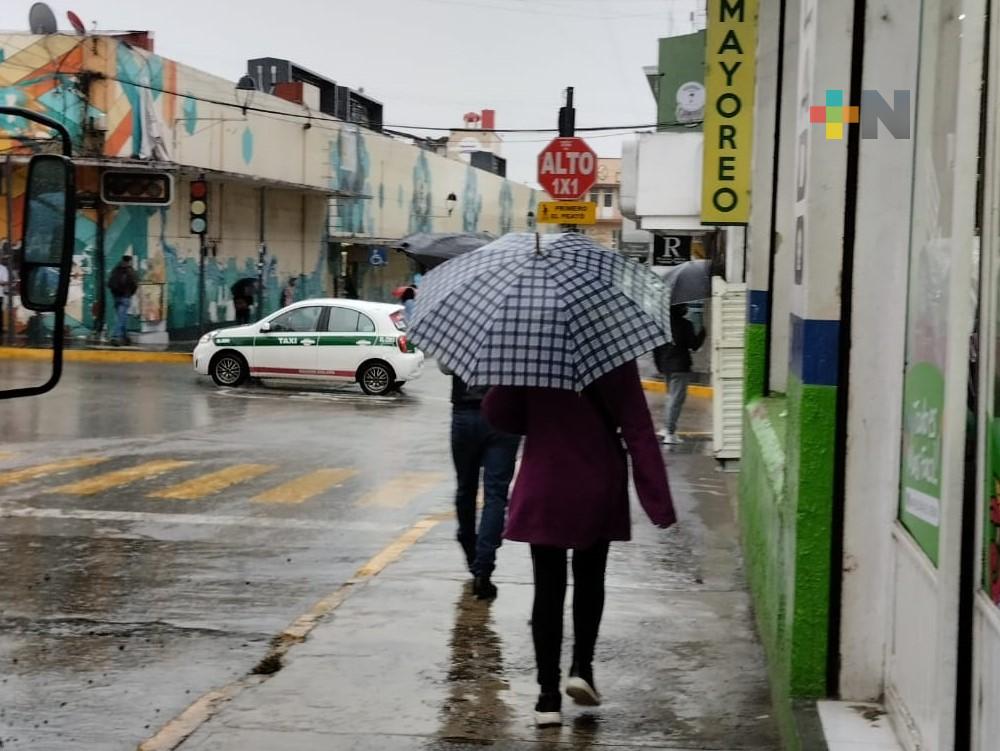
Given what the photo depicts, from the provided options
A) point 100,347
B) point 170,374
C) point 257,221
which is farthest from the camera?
point 257,221

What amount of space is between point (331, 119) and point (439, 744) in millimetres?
38579

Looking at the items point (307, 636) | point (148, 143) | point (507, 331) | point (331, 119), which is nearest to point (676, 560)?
point (307, 636)

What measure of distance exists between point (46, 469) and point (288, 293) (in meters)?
28.1

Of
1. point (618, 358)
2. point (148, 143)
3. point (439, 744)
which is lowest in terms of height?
point (439, 744)

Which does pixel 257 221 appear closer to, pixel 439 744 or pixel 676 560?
pixel 676 560

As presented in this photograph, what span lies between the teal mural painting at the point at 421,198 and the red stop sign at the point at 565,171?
1223 inches

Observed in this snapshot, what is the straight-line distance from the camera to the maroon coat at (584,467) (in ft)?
17.1

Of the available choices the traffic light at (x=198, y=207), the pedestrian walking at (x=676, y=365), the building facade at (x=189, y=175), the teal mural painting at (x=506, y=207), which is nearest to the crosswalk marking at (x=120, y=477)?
the pedestrian walking at (x=676, y=365)

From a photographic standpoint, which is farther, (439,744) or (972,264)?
(439,744)

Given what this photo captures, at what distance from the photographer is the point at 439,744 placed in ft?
16.7

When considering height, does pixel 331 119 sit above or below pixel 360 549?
above

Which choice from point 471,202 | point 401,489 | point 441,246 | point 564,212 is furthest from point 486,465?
point 471,202

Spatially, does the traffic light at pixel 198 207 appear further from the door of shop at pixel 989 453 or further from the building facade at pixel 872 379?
the door of shop at pixel 989 453

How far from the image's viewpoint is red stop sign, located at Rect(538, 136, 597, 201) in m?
20.8
